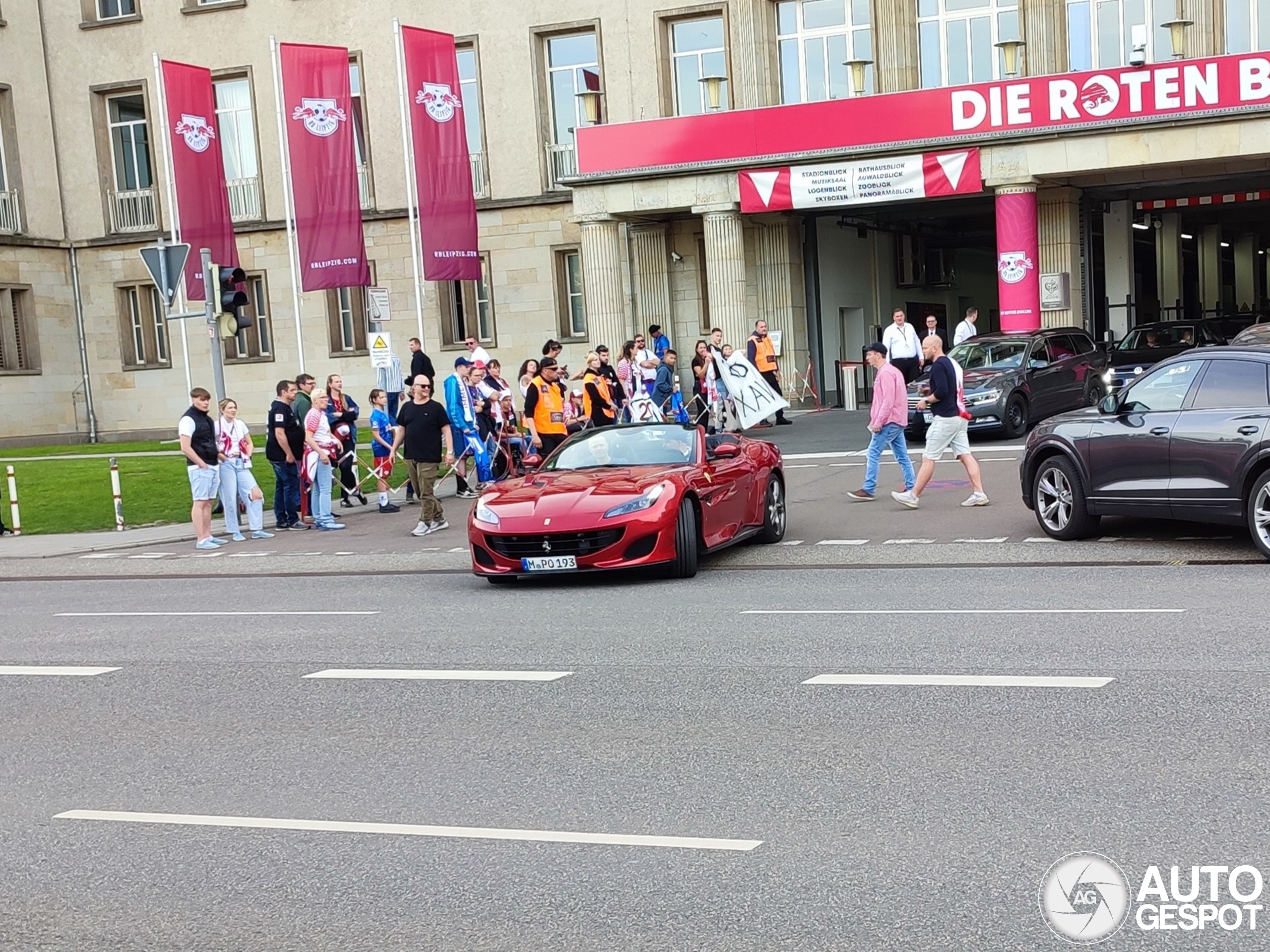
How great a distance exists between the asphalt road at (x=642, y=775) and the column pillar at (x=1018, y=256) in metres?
19.8

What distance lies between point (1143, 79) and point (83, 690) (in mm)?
24370

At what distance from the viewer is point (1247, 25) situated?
3120 cm

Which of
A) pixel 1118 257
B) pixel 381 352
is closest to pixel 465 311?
pixel 381 352

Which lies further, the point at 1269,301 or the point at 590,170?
the point at 1269,301

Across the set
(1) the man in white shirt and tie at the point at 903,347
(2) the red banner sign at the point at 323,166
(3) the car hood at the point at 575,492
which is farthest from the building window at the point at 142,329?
(3) the car hood at the point at 575,492

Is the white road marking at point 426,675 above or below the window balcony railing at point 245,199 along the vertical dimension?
below

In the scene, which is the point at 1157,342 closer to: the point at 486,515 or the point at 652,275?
the point at 652,275

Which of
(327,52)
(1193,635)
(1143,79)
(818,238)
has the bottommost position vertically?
(1193,635)

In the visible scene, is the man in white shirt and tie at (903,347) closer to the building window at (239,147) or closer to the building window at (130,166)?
the building window at (239,147)

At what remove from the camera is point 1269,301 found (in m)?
60.9

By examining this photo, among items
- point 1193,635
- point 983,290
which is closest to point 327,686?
point 1193,635

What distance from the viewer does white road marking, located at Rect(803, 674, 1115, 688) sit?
7789 mm

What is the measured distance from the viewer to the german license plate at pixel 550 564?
1270 centimetres

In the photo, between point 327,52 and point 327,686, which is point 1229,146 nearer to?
point 327,52
